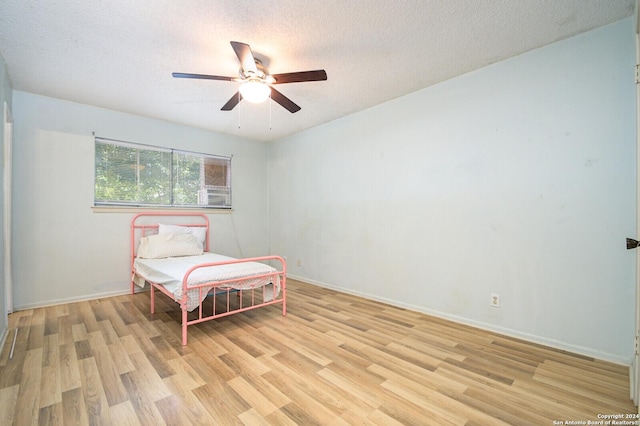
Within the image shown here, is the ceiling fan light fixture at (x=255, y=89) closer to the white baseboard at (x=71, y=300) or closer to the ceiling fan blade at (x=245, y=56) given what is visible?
the ceiling fan blade at (x=245, y=56)

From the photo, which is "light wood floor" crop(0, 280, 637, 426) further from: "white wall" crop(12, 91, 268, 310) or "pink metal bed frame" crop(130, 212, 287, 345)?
"white wall" crop(12, 91, 268, 310)

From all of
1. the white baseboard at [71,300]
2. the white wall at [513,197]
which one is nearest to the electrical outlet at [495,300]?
the white wall at [513,197]

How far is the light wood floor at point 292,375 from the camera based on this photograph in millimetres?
1517

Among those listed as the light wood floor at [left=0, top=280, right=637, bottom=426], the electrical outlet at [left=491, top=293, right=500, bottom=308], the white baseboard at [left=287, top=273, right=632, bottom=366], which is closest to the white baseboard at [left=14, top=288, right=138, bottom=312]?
the light wood floor at [left=0, top=280, right=637, bottom=426]

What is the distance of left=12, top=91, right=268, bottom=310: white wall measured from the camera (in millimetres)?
3176

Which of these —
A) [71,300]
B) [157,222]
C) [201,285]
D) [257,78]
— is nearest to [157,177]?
[157,222]

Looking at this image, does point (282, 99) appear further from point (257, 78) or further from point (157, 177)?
point (157, 177)

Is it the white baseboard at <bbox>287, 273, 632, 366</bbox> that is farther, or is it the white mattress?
the white mattress

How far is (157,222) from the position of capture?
4.11 m

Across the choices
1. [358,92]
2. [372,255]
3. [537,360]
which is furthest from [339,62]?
[537,360]

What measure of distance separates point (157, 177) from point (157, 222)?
66 centimetres

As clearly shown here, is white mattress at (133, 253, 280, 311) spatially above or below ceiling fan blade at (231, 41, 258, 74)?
below

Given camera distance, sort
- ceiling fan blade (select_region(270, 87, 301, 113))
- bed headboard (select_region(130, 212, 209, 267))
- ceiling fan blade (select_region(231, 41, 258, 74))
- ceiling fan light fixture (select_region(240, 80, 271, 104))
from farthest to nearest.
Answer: bed headboard (select_region(130, 212, 209, 267)) → ceiling fan blade (select_region(270, 87, 301, 113)) → ceiling fan light fixture (select_region(240, 80, 271, 104)) → ceiling fan blade (select_region(231, 41, 258, 74))

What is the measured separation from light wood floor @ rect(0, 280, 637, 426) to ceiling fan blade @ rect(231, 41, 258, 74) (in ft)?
7.21
